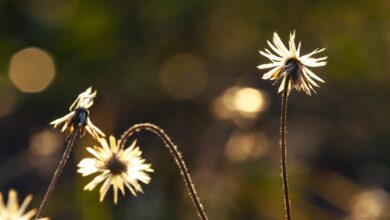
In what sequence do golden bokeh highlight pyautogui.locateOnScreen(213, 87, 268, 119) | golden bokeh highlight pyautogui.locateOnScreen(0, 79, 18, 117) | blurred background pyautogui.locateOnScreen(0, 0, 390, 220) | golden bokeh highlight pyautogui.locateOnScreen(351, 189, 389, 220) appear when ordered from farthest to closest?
golden bokeh highlight pyautogui.locateOnScreen(0, 79, 18, 117) < blurred background pyautogui.locateOnScreen(0, 0, 390, 220) < golden bokeh highlight pyautogui.locateOnScreen(213, 87, 268, 119) < golden bokeh highlight pyautogui.locateOnScreen(351, 189, 389, 220)

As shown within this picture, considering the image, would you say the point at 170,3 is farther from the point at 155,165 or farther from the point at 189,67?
the point at 155,165

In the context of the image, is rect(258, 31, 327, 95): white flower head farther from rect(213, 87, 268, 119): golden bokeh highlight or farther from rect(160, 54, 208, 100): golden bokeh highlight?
rect(160, 54, 208, 100): golden bokeh highlight

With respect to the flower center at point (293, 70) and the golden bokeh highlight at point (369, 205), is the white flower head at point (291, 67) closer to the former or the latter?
the flower center at point (293, 70)

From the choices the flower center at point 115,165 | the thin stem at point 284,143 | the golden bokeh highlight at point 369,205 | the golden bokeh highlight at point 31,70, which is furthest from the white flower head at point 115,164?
the golden bokeh highlight at point 31,70

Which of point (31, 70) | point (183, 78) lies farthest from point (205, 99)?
point (31, 70)

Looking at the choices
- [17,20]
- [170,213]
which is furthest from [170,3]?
[170,213]

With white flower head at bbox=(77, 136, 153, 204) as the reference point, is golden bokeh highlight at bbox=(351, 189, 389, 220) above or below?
above

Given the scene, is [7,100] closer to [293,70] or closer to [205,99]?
[205,99]

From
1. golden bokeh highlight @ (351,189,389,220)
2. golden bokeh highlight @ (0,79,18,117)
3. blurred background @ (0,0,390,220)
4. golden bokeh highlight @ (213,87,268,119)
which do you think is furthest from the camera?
golden bokeh highlight @ (0,79,18,117)

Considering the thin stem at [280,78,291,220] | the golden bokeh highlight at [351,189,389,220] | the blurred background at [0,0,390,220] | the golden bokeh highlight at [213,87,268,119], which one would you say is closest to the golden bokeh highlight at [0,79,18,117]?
the blurred background at [0,0,390,220]
